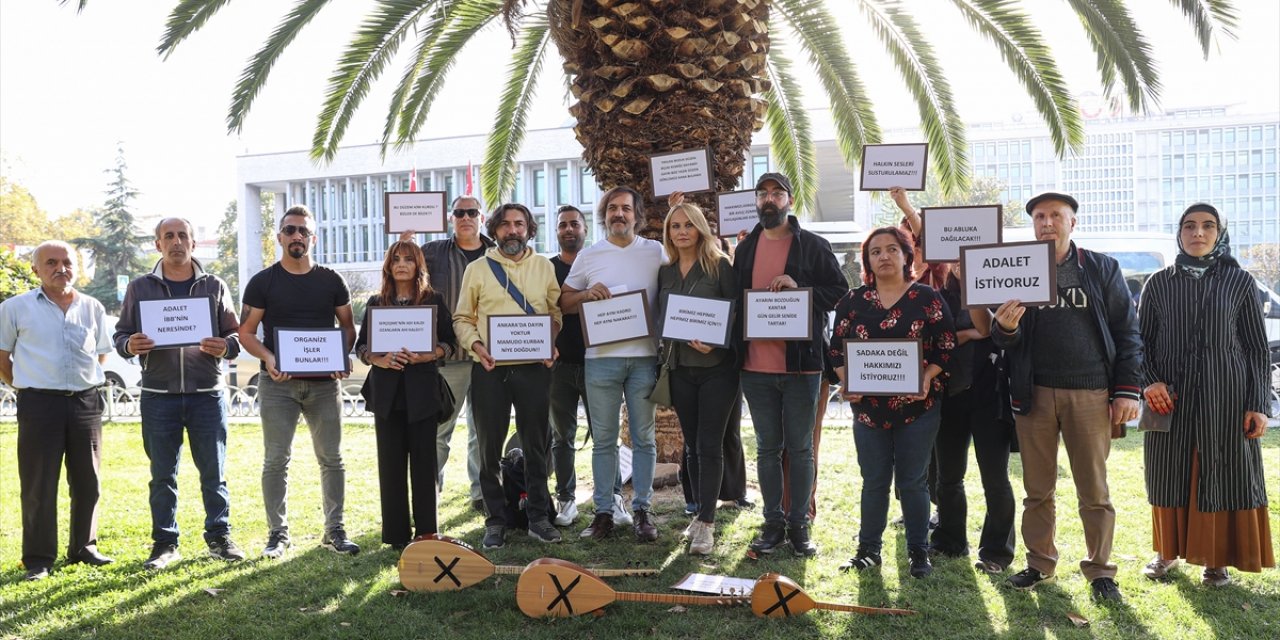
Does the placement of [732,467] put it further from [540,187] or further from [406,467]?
[540,187]

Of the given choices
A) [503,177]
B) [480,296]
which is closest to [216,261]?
[503,177]

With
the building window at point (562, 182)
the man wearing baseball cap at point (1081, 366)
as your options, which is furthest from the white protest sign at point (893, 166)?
the building window at point (562, 182)

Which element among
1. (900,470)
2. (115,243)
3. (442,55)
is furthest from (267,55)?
(115,243)

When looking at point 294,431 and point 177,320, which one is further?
point 294,431

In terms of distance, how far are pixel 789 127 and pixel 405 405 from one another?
7672 mm

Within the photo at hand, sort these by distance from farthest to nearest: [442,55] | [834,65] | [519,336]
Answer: [834,65] → [442,55] → [519,336]

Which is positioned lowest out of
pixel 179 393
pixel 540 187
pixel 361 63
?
pixel 179 393

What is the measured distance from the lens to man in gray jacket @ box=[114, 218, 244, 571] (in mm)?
5566

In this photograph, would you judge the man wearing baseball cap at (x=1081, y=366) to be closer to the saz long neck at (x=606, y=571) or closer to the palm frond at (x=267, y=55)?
the saz long neck at (x=606, y=571)

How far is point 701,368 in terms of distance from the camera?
5.40 meters

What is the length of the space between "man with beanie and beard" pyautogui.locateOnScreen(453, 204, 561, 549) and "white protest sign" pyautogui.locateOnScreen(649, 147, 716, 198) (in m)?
1.20

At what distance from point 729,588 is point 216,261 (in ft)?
277

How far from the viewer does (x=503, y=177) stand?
37.3 ft

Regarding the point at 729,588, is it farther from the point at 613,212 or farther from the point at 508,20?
the point at 508,20
